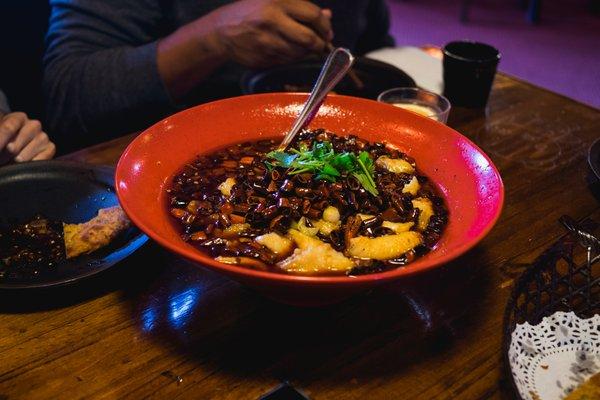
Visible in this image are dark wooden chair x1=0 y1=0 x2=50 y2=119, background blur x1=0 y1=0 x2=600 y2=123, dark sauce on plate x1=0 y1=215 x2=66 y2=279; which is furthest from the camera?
background blur x1=0 y1=0 x2=600 y2=123

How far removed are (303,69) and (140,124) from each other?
824mm

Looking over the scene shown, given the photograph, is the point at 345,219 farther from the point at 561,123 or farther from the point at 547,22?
the point at 547,22

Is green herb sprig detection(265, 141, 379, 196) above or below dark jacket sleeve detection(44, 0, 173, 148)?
above

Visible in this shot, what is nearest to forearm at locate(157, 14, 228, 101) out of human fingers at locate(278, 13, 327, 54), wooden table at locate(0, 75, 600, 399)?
human fingers at locate(278, 13, 327, 54)

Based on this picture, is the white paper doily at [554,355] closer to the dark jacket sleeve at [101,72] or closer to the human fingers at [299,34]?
the human fingers at [299,34]

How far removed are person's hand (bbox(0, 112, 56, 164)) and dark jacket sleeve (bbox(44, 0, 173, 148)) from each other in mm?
570

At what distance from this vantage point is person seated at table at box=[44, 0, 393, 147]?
2359 mm

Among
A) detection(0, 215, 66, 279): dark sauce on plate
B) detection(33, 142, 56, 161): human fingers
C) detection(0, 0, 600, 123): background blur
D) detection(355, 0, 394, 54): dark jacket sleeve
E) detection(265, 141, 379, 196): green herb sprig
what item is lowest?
detection(0, 0, 600, 123): background blur

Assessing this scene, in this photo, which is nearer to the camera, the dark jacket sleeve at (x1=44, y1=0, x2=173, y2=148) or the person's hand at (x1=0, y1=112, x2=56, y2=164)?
the person's hand at (x1=0, y1=112, x2=56, y2=164)

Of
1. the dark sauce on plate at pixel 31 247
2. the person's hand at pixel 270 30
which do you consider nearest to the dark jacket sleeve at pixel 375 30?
the person's hand at pixel 270 30

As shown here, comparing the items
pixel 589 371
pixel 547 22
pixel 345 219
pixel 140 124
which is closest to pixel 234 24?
pixel 140 124

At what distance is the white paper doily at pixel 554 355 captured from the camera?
1.07 meters

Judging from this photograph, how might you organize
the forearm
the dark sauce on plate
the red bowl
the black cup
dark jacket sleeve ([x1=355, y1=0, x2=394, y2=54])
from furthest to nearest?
dark jacket sleeve ([x1=355, y1=0, x2=394, y2=54])
the forearm
the black cup
the dark sauce on plate
the red bowl

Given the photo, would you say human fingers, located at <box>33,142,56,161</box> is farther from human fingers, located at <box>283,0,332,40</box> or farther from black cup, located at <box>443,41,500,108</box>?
black cup, located at <box>443,41,500,108</box>
